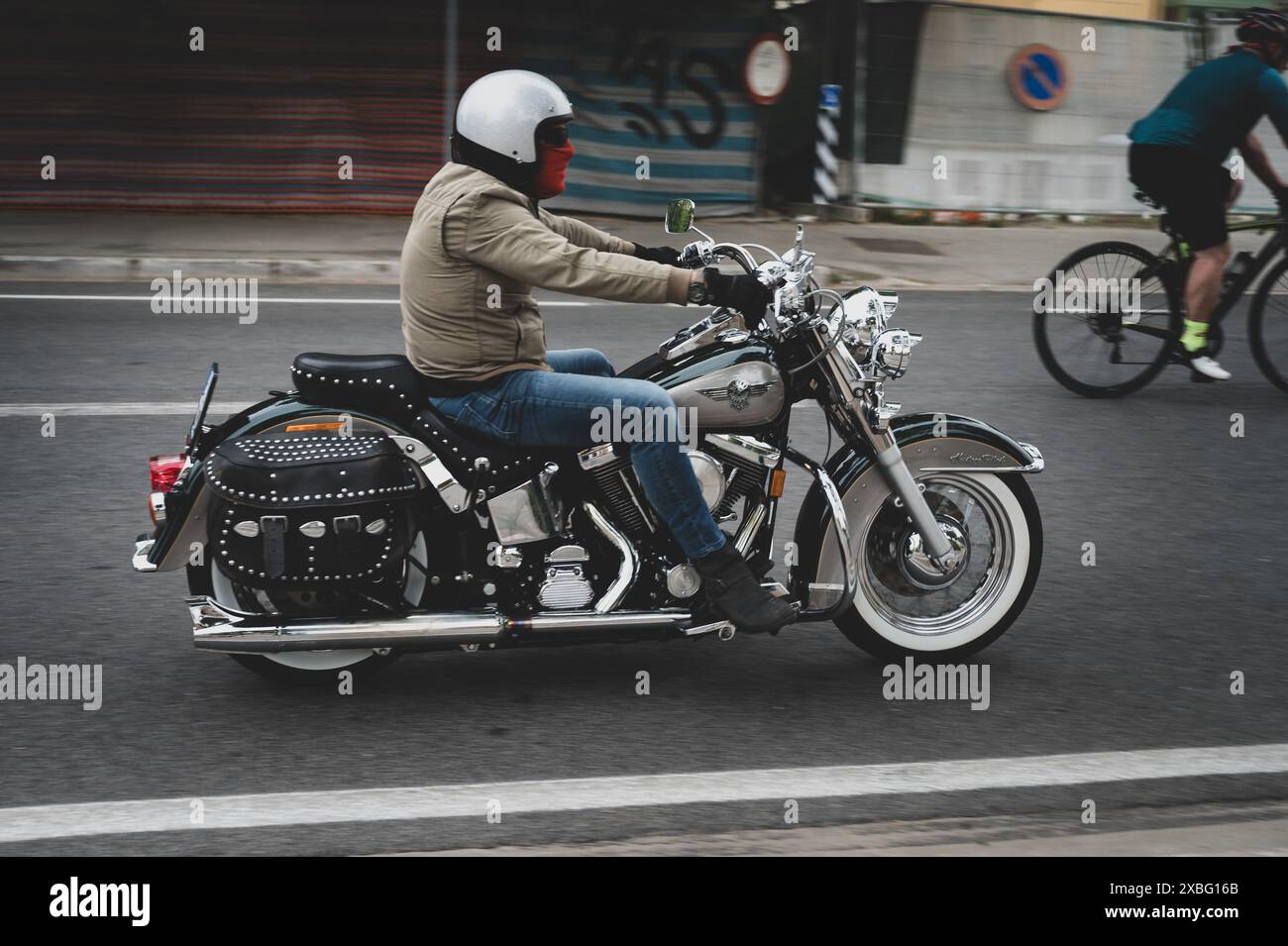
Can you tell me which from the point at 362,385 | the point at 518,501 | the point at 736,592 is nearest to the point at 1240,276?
the point at 736,592

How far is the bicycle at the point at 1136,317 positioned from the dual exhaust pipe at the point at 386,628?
4776 mm

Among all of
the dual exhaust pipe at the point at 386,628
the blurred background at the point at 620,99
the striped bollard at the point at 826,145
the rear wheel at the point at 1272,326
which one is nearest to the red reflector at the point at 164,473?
the dual exhaust pipe at the point at 386,628

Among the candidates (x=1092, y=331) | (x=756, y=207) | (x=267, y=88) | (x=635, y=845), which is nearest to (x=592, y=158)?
(x=756, y=207)

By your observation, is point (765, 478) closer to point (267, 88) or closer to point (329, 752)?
point (329, 752)

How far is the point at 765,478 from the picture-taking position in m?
4.57

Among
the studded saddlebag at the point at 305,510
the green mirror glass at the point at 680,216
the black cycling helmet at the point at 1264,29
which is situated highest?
the black cycling helmet at the point at 1264,29

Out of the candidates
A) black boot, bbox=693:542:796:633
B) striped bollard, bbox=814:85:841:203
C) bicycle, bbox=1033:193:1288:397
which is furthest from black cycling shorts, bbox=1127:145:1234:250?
striped bollard, bbox=814:85:841:203

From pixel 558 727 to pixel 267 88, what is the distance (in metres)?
13.3

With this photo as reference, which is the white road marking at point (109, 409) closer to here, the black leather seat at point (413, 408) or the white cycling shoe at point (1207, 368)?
the black leather seat at point (413, 408)

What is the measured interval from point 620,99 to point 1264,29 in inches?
364

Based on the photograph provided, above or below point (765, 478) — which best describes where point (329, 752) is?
below

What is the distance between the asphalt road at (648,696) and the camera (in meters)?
3.95

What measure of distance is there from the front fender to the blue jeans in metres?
0.36

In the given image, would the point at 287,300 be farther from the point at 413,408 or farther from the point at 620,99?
the point at 413,408
